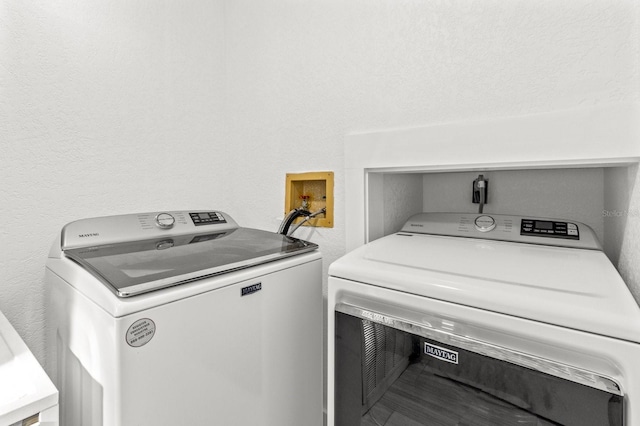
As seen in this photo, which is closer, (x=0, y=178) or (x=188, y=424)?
(x=188, y=424)

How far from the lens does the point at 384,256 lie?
0.97m

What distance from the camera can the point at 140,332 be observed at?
2.39 feet

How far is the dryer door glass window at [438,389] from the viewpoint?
2.02ft

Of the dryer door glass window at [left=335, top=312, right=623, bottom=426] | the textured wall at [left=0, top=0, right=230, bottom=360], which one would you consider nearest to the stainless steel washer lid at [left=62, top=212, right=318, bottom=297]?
the textured wall at [left=0, top=0, right=230, bottom=360]

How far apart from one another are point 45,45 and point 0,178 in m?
0.50

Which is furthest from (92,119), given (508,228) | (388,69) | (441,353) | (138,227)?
(508,228)

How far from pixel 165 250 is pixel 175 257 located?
99 millimetres

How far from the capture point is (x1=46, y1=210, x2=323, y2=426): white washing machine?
2.41 ft

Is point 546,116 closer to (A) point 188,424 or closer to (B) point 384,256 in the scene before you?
(B) point 384,256

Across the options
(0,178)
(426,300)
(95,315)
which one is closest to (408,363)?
(426,300)

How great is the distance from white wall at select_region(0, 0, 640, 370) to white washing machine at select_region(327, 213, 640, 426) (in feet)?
0.78

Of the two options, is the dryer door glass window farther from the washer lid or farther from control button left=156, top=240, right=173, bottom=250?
control button left=156, top=240, right=173, bottom=250

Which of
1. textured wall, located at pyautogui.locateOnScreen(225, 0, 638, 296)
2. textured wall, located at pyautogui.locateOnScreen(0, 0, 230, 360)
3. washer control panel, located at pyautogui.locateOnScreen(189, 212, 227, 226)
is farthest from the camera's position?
washer control panel, located at pyautogui.locateOnScreen(189, 212, 227, 226)

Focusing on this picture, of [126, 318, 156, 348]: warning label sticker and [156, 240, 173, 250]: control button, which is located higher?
[156, 240, 173, 250]: control button
